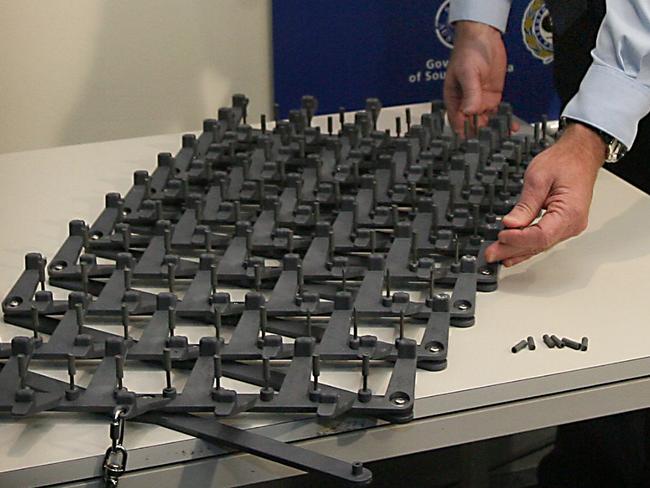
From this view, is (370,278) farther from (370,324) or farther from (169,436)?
(169,436)

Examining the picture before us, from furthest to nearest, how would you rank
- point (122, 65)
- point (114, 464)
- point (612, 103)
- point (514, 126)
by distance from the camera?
point (122, 65) → point (514, 126) → point (612, 103) → point (114, 464)

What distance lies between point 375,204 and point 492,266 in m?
0.21

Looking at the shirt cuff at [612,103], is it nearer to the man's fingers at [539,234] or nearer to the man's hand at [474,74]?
the man's fingers at [539,234]

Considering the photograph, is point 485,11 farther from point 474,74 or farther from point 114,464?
point 114,464

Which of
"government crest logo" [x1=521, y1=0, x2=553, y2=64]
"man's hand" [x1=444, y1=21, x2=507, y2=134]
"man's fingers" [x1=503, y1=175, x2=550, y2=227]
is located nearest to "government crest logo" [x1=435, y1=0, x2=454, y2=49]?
"government crest logo" [x1=521, y1=0, x2=553, y2=64]

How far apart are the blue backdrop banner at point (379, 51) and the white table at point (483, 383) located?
42.7 inches

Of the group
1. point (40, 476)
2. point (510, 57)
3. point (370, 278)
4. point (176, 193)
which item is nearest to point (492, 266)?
point (370, 278)

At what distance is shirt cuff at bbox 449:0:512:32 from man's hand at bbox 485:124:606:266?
537mm

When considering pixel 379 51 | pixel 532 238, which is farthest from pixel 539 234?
pixel 379 51

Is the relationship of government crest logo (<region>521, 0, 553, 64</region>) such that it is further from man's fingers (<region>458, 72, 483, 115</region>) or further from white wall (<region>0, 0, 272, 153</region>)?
man's fingers (<region>458, 72, 483, 115</region>)

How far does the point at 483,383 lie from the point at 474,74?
815 millimetres

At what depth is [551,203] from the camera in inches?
54.2

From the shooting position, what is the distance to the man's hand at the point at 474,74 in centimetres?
186

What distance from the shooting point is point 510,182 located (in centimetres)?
160
